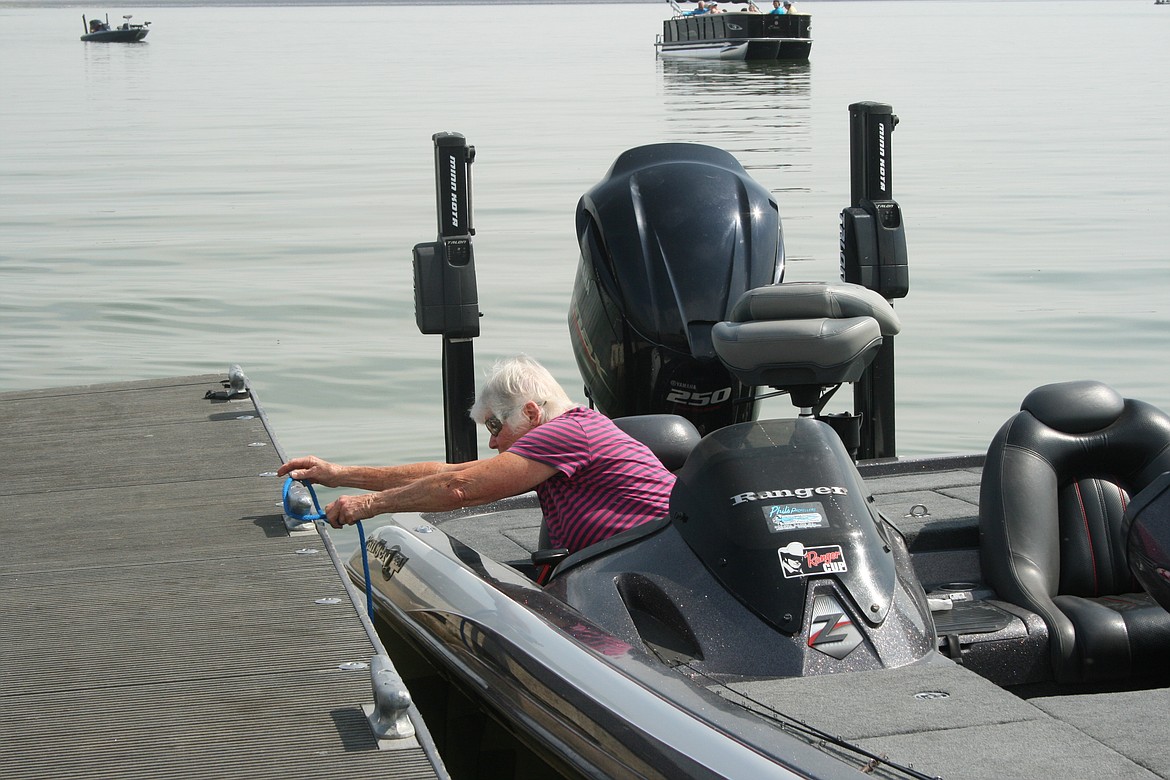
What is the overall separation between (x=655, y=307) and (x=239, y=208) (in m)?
11.5

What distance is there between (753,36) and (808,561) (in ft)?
138

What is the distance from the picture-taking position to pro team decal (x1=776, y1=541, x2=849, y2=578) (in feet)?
10.6

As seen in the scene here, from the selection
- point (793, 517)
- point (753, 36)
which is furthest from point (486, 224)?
point (753, 36)

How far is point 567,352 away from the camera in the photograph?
9.44m

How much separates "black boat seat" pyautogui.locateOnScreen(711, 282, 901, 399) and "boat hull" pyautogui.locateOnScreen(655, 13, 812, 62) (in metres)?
40.6

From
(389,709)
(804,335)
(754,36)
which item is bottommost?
(389,709)

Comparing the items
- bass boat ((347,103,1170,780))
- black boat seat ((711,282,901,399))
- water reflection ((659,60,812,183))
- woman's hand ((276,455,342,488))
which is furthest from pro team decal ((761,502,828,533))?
water reflection ((659,60,812,183))

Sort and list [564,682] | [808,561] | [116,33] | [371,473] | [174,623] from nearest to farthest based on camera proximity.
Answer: [564,682] < [808,561] < [174,623] < [371,473] < [116,33]

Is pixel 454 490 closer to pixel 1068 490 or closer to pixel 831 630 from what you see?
pixel 831 630

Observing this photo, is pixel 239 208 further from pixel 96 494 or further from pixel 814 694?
pixel 814 694

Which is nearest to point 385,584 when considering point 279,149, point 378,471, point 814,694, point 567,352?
point 378,471

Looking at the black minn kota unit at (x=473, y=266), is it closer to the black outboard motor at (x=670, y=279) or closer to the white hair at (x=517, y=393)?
the black outboard motor at (x=670, y=279)

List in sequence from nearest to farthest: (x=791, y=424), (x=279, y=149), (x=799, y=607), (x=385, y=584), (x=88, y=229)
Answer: (x=799, y=607)
(x=791, y=424)
(x=385, y=584)
(x=88, y=229)
(x=279, y=149)

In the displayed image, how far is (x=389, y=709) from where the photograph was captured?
9.20 feet
